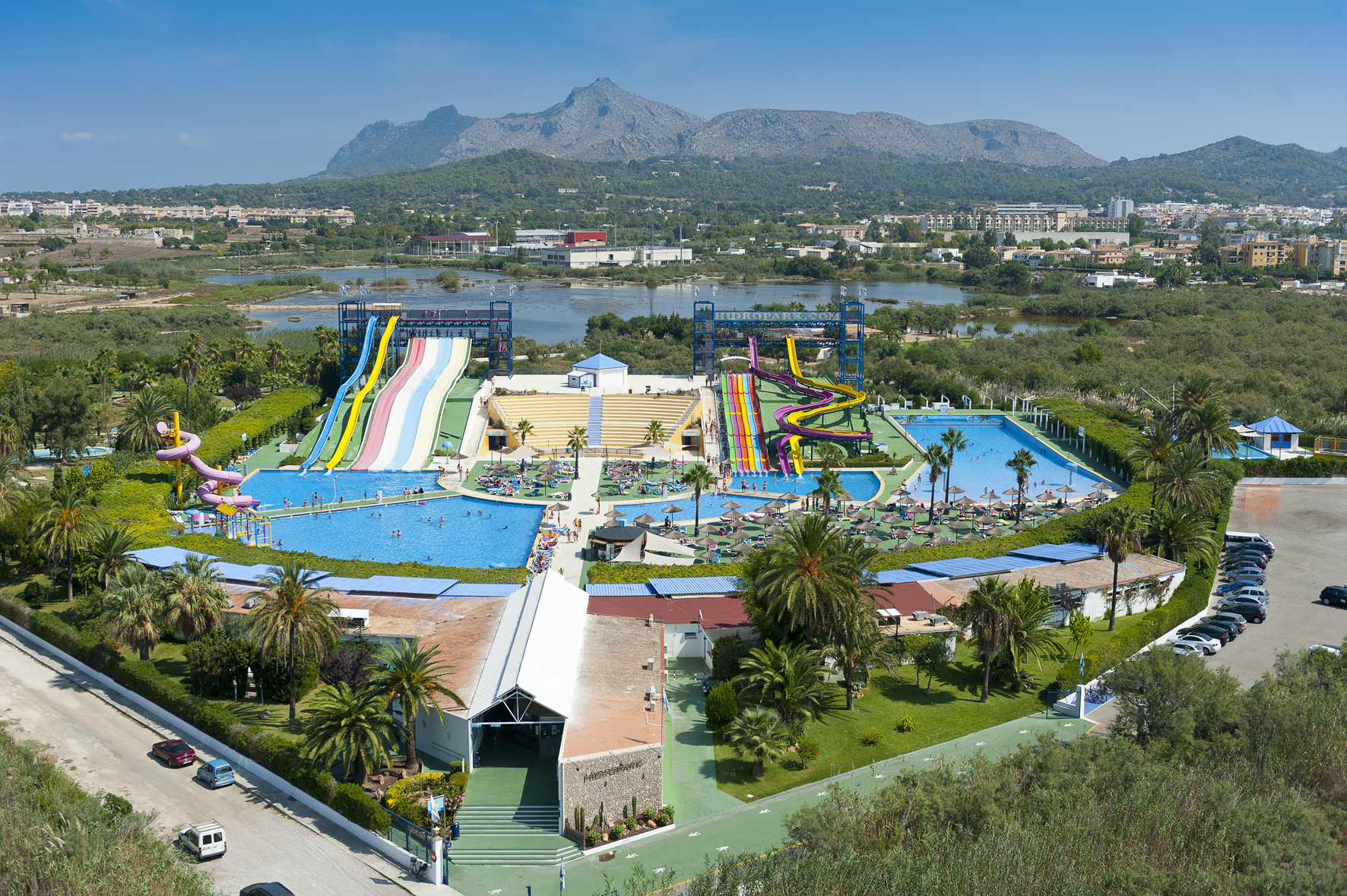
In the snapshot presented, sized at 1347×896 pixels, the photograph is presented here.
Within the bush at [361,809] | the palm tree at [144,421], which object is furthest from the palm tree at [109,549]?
the palm tree at [144,421]

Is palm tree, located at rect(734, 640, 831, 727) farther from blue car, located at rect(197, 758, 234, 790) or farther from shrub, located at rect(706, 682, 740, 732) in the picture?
blue car, located at rect(197, 758, 234, 790)

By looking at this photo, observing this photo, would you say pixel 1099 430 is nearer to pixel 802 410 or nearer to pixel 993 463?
pixel 993 463

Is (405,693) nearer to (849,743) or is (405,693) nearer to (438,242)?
(849,743)

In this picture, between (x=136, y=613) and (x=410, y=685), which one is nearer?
(x=410, y=685)

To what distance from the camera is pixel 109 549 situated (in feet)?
97.8

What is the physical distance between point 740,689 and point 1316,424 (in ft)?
134

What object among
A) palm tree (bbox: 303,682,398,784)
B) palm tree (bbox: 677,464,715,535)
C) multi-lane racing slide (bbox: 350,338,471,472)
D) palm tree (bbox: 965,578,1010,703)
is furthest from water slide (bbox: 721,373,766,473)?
palm tree (bbox: 303,682,398,784)

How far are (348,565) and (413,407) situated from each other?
21.7m

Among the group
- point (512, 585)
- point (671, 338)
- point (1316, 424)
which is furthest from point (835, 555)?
point (671, 338)

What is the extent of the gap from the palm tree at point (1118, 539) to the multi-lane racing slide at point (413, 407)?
96.3 ft

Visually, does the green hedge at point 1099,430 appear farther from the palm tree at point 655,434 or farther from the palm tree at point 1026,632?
the palm tree at point 1026,632

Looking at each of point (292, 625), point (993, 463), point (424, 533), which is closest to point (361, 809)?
point (292, 625)

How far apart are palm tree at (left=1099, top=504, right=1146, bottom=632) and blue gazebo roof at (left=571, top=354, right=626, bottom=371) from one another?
3127 centimetres

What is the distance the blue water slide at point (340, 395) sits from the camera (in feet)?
160
